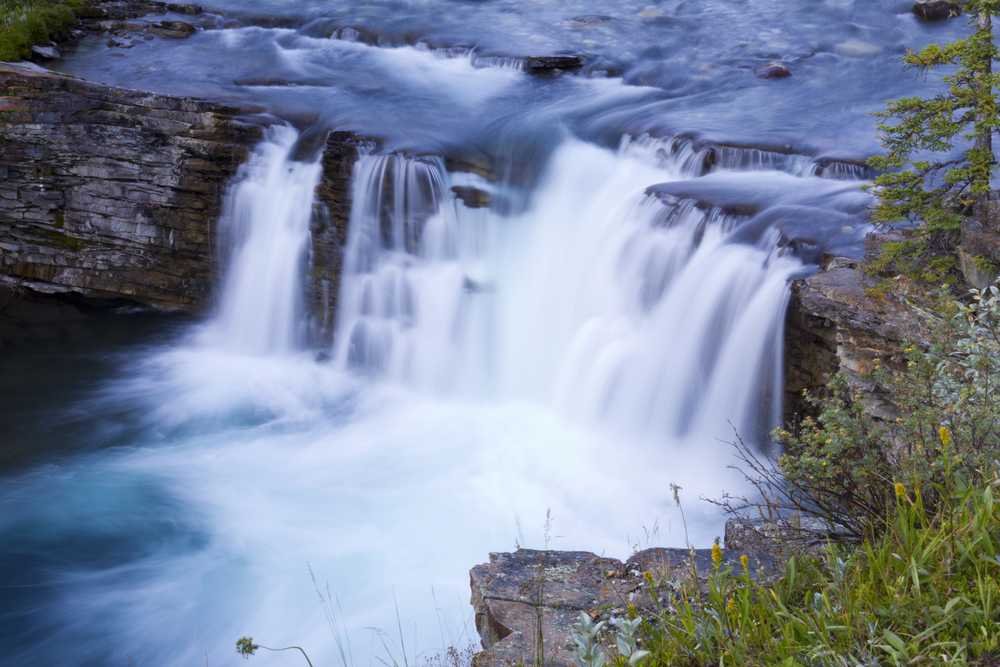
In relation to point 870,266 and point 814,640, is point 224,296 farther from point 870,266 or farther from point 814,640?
point 814,640

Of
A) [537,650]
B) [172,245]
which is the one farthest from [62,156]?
[537,650]

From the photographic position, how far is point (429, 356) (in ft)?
34.7

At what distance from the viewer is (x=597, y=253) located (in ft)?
32.4

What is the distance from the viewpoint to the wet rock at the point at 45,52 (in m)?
13.5

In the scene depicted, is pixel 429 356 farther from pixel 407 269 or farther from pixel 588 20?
pixel 588 20

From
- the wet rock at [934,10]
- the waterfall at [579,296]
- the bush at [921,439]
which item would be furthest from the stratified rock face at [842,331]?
the wet rock at [934,10]

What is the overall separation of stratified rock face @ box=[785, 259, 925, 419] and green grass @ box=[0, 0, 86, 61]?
10962mm

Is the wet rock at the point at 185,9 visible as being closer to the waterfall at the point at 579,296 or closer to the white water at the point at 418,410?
the white water at the point at 418,410

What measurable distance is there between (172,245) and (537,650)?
9.11 meters

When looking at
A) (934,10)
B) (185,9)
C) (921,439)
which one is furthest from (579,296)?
(185,9)

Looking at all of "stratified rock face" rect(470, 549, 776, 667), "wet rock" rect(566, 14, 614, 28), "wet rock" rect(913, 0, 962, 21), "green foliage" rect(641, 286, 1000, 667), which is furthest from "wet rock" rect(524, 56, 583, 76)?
"green foliage" rect(641, 286, 1000, 667)

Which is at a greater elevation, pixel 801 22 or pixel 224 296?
pixel 801 22

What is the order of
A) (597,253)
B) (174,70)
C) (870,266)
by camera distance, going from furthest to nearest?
1. (174,70)
2. (597,253)
3. (870,266)

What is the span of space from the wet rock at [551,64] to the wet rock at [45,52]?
22.4 feet
